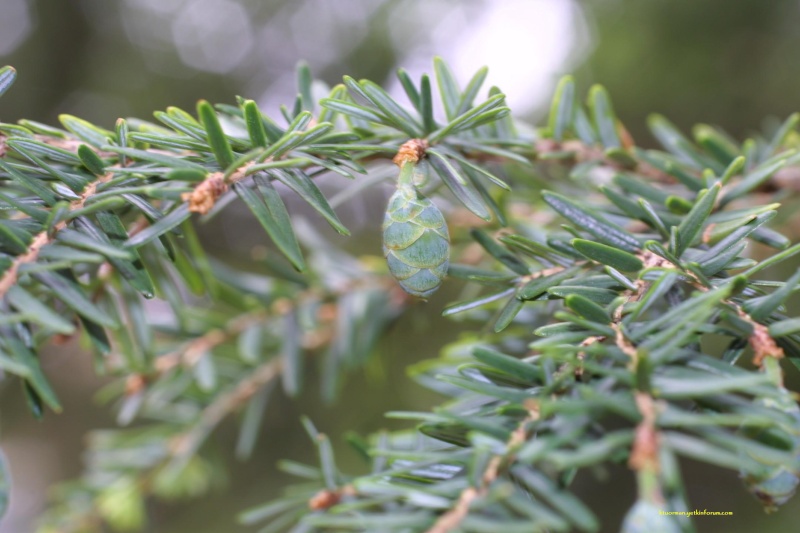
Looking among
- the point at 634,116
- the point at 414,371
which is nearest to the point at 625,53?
the point at 634,116

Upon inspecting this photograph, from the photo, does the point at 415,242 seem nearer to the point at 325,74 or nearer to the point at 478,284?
the point at 478,284

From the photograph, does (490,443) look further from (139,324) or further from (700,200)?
(139,324)

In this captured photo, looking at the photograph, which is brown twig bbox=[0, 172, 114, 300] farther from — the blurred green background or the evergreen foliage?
the blurred green background

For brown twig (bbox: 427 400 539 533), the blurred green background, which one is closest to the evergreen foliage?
brown twig (bbox: 427 400 539 533)

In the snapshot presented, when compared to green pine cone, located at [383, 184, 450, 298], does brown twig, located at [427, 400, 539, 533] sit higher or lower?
lower

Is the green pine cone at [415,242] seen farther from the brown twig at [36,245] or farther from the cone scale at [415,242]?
the brown twig at [36,245]

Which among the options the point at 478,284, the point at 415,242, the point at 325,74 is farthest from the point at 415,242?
the point at 325,74
